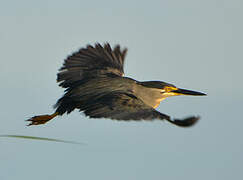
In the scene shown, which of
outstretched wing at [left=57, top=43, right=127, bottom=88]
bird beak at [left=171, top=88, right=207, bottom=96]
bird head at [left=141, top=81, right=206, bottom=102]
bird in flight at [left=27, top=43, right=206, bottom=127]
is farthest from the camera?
bird beak at [left=171, top=88, right=207, bottom=96]

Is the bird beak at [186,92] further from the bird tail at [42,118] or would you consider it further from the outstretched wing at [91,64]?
the bird tail at [42,118]

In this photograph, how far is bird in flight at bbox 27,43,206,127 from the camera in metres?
7.42

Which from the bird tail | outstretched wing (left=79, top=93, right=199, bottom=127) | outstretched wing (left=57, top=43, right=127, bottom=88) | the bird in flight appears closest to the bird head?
the bird in flight

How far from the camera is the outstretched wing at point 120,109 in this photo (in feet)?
22.7

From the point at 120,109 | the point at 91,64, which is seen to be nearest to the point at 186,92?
the point at 91,64

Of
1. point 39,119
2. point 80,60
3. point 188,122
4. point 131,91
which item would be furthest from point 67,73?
point 188,122

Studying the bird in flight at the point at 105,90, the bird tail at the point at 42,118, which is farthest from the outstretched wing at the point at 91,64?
the bird tail at the point at 42,118

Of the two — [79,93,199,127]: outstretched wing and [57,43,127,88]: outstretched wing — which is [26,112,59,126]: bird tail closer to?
[57,43,127,88]: outstretched wing

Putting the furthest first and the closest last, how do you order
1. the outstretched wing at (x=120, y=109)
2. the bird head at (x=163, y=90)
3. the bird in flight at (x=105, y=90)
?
the bird head at (x=163, y=90)
the bird in flight at (x=105, y=90)
the outstretched wing at (x=120, y=109)


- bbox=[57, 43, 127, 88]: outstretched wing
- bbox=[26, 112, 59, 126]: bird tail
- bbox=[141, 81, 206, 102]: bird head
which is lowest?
bbox=[26, 112, 59, 126]: bird tail

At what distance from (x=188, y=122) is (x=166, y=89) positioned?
3579 mm

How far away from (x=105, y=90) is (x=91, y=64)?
1.64m

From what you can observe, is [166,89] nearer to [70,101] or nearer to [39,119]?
[70,101]

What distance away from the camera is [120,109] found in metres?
7.43
